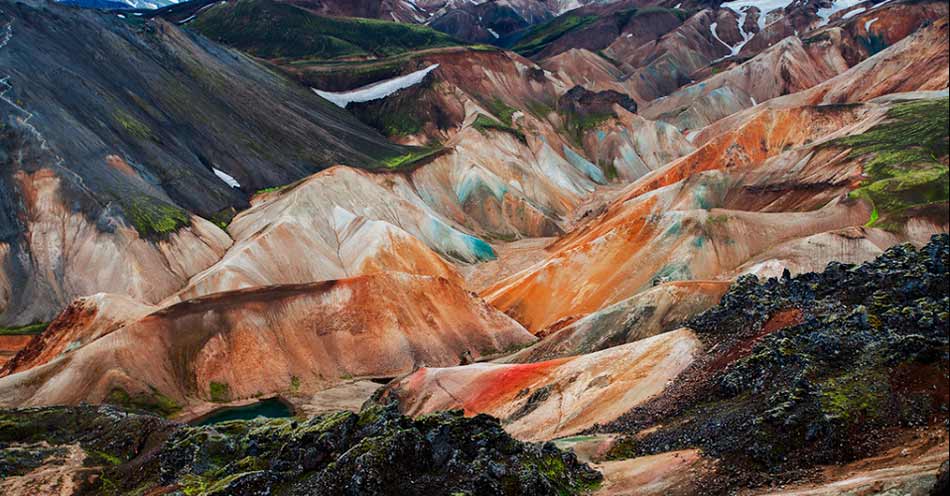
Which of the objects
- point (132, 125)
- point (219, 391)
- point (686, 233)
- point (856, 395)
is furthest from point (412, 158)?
point (856, 395)

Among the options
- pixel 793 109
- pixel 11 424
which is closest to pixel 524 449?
pixel 11 424

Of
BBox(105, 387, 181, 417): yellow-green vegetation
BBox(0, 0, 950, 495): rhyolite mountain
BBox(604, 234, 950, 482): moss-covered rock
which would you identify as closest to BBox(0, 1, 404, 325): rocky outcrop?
BBox(0, 0, 950, 495): rhyolite mountain

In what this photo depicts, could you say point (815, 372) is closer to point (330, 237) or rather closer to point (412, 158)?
point (330, 237)

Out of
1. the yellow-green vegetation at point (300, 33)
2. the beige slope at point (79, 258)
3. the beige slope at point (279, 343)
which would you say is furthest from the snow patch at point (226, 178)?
the yellow-green vegetation at point (300, 33)

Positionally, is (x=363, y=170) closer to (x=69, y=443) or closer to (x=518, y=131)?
(x=518, y=131)

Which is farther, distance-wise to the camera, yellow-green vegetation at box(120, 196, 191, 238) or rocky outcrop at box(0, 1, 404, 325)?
yellow-green vegetation at box(120, 196, 191, 238)

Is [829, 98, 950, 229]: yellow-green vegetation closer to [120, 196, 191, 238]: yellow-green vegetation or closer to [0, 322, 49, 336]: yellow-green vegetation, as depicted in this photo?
[120, 196, 191, 238]: yellow-green vegetation

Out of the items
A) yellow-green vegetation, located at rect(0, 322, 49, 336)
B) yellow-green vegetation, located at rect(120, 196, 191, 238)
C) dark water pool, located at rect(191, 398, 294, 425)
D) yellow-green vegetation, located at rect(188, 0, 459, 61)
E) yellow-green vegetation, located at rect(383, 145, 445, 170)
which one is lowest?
dark water pool, located at rect(191, 398, 294, 425)
